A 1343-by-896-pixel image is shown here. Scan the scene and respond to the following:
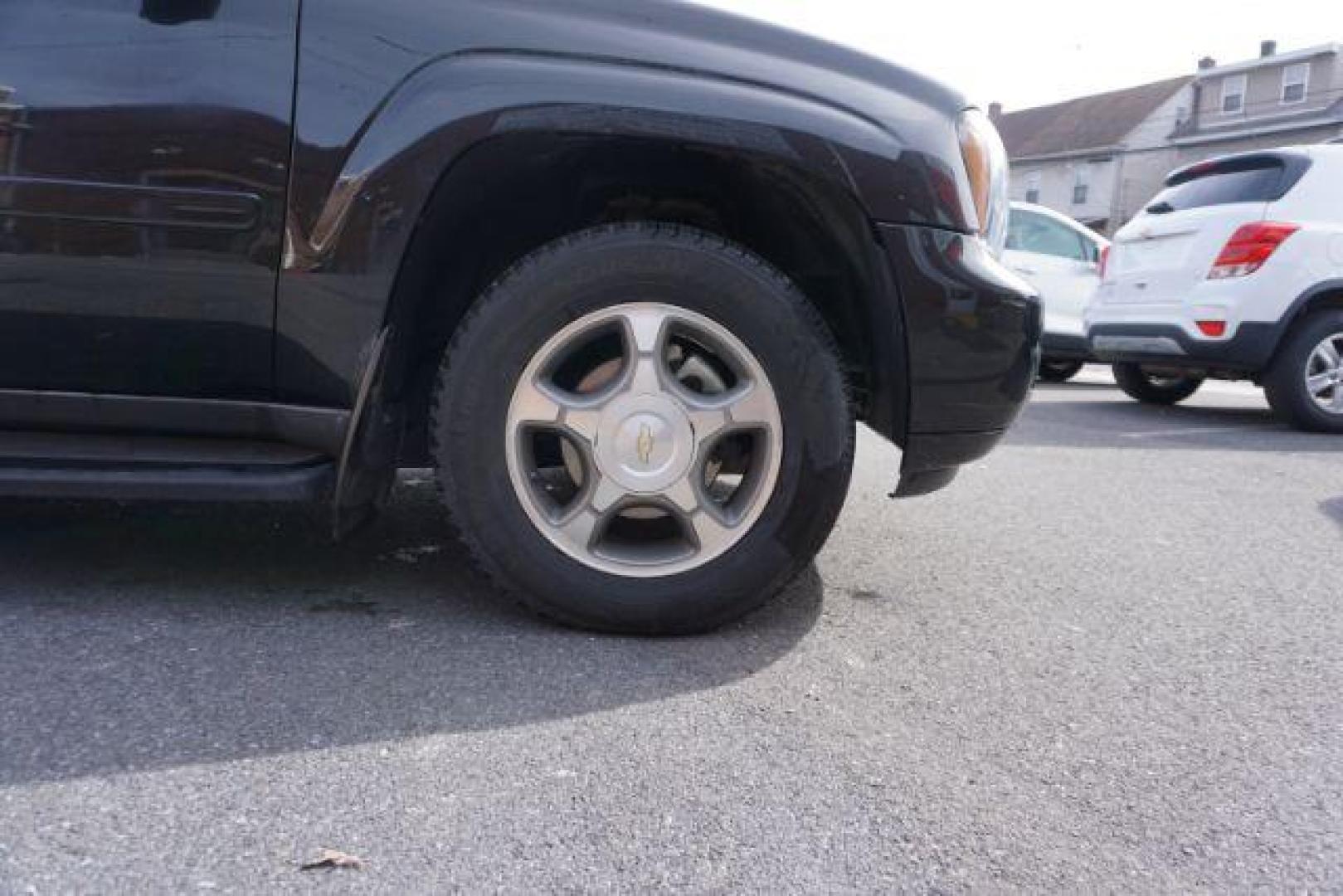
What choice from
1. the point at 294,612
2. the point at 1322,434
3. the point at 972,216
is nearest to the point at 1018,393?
the point at 972,216

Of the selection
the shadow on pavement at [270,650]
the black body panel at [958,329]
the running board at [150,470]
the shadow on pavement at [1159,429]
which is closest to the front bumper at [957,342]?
the black body panel at [958,329]

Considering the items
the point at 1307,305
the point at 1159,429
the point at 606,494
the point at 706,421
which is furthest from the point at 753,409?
the point at 1307,305

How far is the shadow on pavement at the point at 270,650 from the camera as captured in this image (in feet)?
6.12

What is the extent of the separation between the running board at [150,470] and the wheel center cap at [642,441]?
614 millimetres

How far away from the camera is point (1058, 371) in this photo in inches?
436

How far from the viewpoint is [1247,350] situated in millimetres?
6598

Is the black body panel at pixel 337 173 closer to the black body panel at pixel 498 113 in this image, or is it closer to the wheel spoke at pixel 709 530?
the black body panel at pixel 498 113

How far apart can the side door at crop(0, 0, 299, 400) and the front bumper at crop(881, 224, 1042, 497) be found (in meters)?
1.37

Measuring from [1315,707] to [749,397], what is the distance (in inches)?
54.2

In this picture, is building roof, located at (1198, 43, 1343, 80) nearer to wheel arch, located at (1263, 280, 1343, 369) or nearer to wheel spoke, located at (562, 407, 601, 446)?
wheel arch, located at (1263, 280, 1343, 369)

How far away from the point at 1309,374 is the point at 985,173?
5.44 m

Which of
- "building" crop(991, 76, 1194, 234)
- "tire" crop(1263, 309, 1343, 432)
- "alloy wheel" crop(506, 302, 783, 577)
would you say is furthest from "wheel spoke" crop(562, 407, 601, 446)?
"building" crop(991, 76, 1194, 234)

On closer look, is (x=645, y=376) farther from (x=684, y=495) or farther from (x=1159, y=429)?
(x=1159, y=429)

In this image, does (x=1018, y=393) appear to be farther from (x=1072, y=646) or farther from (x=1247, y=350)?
(x=1247, y=350)
